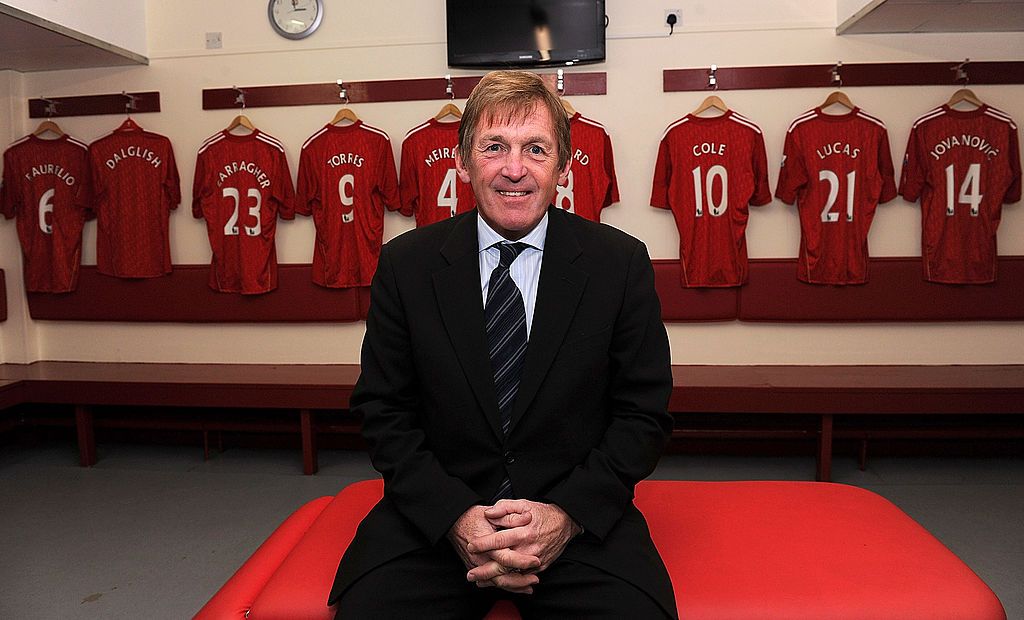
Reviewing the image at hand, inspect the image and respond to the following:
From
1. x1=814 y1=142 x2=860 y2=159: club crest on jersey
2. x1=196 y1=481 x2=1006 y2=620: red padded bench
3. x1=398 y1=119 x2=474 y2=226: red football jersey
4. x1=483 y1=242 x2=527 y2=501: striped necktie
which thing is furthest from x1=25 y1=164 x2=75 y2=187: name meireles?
x1=814 y1=142 x2=860 y2=159: club crest on jersey

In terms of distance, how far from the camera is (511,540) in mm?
1381

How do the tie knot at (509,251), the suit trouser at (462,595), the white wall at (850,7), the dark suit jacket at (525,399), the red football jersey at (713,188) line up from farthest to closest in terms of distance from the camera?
1. the red football jersey at (713,188)
2. the white wall at (850,7)
3. the tie knot at (509,251)
4. the dark suit jacket at (525,399)
5. the suit trouser at (462,595)

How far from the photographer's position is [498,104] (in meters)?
1.52

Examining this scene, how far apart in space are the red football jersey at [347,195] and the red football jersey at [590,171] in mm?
1058

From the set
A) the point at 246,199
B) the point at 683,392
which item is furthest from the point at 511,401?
the point at 246,199

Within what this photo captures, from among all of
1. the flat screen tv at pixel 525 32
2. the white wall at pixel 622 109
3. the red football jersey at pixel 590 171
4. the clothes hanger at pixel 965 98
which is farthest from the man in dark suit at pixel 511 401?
the clothes hanger at pixel 965 98

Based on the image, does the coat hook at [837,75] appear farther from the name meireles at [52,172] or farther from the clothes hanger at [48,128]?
the clothes hanger at [48,128]

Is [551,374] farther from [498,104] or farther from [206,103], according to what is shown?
[206,103]

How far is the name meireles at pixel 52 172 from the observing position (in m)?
4.52

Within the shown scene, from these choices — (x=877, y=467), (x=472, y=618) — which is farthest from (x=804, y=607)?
(x=877, y=467)

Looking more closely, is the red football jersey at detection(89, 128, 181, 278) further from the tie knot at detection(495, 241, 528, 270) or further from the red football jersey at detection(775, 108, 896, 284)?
the red football jersey at detection(775, 108, 896, 284)

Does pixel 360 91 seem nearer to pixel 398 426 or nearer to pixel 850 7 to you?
pixel 850 7

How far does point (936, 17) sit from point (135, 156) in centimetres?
460

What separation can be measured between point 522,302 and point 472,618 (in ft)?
2.17
